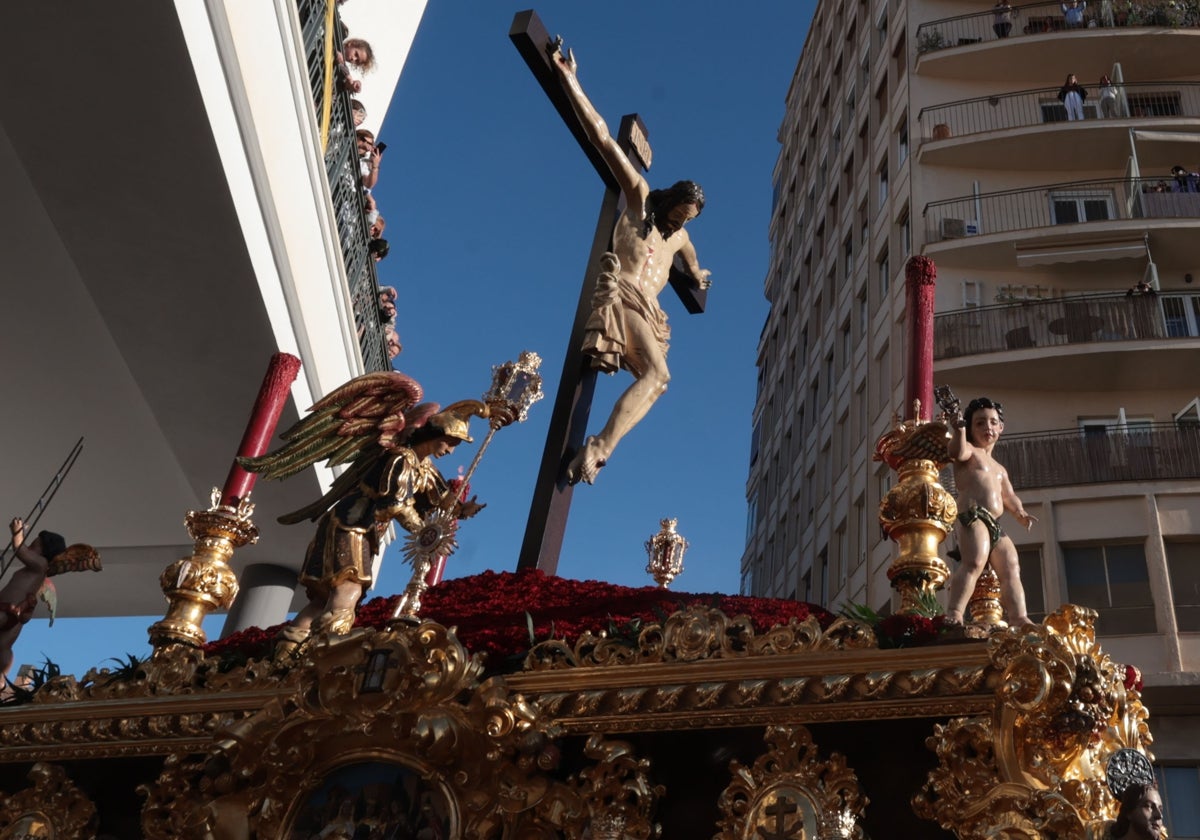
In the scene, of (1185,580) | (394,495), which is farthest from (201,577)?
(1185,580)

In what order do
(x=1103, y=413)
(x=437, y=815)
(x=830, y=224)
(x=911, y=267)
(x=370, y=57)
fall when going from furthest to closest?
1. (x=830, y=224)
2. (x=1103, y=413)
3. (x=370, y=57)
4. (x=911, y=267)
5. (x=437, y=815)

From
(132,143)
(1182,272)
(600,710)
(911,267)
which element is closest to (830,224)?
(1182,272)

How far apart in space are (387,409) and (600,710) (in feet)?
6.75

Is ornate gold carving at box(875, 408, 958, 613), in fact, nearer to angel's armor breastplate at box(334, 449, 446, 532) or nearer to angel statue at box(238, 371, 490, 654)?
angel statue at box(238, 371, 490, 654)

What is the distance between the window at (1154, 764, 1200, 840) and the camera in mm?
14695

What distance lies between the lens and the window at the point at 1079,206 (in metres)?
21.8

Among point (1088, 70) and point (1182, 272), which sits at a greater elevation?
point (1088, 70)

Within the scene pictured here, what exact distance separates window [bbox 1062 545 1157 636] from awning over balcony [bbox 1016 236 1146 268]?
554 cm

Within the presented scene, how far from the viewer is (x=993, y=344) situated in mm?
20016

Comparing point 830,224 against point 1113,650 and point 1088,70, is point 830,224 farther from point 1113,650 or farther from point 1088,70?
point 1113,650

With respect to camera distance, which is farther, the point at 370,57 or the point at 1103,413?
the point at 1103,413

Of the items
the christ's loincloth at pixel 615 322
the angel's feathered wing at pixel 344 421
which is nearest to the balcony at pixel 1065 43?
the christ's loincloth at pixel 615 322

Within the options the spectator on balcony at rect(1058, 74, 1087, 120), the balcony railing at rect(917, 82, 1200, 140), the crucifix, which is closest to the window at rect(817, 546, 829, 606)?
the balcony railing at rect(917, 82, 1200, 140)

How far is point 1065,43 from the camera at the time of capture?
891 inches
